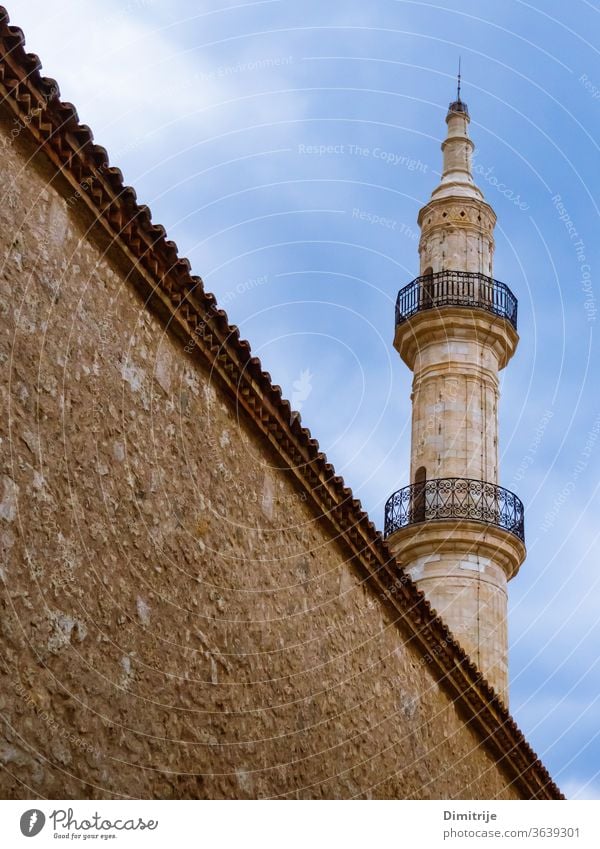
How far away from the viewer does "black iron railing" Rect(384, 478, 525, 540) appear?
2280 cm

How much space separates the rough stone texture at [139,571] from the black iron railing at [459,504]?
39.1ft

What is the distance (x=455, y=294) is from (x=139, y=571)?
18093mm

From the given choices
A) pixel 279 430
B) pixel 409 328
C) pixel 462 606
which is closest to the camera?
pixel 279 430

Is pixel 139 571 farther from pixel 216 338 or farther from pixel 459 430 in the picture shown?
pixel 459 430

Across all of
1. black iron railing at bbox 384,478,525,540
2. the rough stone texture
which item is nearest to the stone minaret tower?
black iron railing at bbox 384,478,525,540

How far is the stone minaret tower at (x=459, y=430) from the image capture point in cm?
2239

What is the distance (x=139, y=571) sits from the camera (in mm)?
7824

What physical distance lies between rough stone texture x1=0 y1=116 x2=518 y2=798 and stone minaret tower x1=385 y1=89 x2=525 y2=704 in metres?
11.5

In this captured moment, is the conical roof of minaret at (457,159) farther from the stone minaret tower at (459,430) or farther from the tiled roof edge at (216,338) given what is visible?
the tiled roof edge at (216,338)

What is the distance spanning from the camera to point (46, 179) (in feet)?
24.6

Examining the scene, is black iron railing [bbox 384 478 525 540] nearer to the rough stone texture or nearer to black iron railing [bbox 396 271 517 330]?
black iron railing [bbox 396 271 517 330]

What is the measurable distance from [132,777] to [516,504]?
1664 cm
